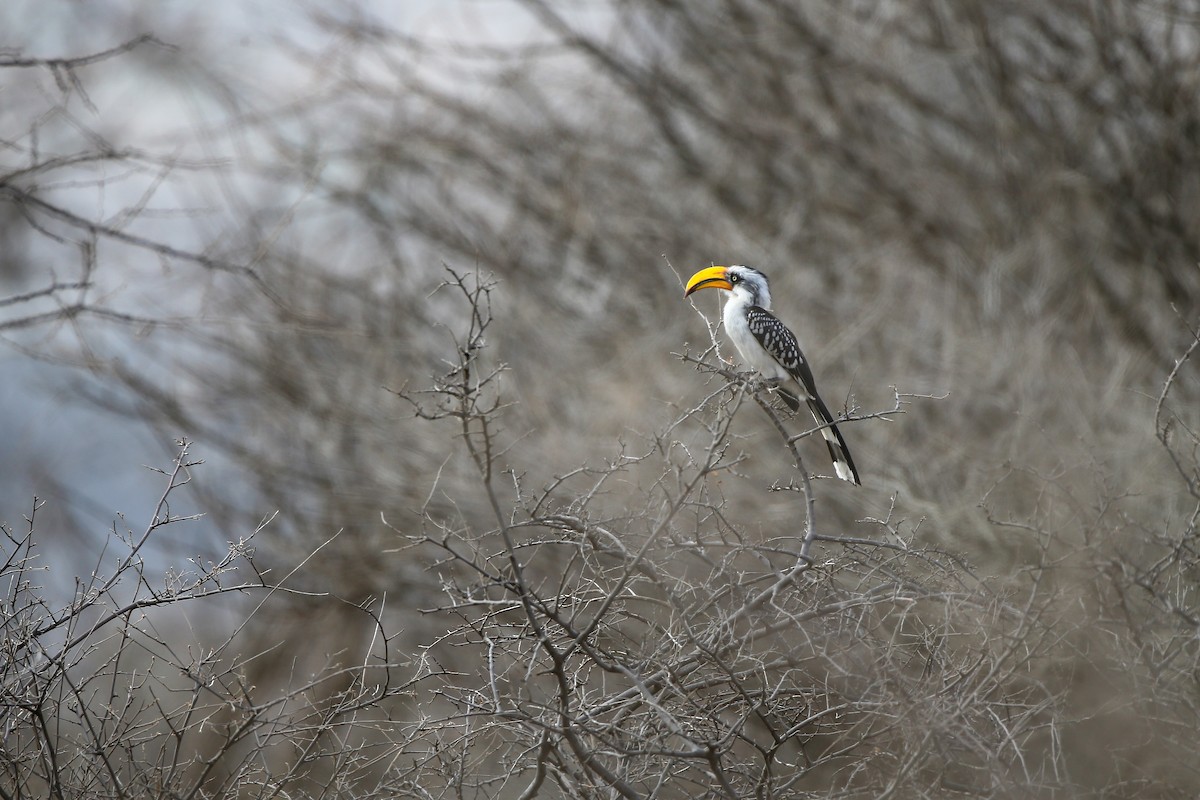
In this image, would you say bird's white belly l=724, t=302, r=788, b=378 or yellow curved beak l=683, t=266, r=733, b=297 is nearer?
bird's white belly l=724, t=302, r=788, b=378

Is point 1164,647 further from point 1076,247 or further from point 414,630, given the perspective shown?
point 414,630

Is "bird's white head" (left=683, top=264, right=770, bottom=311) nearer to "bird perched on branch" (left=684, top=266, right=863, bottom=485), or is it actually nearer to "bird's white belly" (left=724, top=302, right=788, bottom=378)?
"bird perched on branch" (left=684, top=266, right=863, bottom=485)

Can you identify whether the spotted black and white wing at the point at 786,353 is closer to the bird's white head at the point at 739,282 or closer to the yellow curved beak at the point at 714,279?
the bird's white head at the point at 739,282

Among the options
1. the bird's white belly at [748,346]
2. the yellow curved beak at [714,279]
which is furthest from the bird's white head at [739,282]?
the bird's white belly at [748,346]

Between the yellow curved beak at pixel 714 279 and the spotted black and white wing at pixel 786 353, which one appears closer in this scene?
the spotted black and white wing at pixel 786 353

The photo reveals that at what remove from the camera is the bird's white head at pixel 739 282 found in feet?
23.6

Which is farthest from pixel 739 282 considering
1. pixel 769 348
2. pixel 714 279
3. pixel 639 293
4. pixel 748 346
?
pixel 639 293

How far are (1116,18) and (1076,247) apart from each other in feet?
7.46

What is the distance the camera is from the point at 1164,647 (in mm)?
4496

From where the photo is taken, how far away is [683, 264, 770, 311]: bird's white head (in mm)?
7184

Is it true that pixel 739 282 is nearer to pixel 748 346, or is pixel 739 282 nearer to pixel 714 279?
pixel 714 279

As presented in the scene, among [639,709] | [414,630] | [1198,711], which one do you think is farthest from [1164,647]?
[414,630]

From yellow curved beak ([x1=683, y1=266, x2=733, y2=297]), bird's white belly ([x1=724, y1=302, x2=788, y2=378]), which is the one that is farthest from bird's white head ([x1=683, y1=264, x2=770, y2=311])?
bird's white belly ([x1=724, y1=302, x2=788, y2=378])

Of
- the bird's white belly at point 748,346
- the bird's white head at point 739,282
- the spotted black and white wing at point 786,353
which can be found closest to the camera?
the spotted black and white wing at point 786,353
